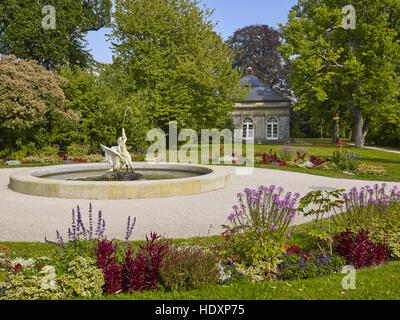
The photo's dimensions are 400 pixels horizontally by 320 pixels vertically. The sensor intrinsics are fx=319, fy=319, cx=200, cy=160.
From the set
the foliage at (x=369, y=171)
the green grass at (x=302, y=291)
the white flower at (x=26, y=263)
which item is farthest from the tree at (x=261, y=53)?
the white flower at (x=26, y=263)

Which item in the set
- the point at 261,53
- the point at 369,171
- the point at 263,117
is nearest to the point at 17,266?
the point at 369,171

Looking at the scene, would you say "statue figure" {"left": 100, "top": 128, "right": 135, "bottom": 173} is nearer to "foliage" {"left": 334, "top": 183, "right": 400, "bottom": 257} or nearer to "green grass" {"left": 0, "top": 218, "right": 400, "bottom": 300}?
A: "green grass" {"left": 0, "top": 218, "right": 400, "bottom": 300}

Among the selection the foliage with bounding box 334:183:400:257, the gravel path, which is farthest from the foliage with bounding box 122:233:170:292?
the foliage with bounding box 334:183:400:257

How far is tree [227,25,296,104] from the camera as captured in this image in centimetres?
4791

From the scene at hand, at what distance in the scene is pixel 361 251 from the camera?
4.62 m

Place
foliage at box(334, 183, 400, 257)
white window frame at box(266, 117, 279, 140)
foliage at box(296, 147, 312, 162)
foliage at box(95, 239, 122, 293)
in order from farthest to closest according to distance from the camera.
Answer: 1. white window frame at box(266, 117, 279, 140)
2. foliage at box(296, 147, 312, 162)
3. foliage at box(334, 183, 400, 257)
4. foliage at box(95, 239, 122, 293)

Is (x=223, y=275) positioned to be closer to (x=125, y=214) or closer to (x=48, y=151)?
(x=125, y=214)

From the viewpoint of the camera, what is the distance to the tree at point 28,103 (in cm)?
1903

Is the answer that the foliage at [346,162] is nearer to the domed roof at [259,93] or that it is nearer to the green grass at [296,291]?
the green grass at [296,291]

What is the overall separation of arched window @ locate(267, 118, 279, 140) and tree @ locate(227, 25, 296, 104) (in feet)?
33.4

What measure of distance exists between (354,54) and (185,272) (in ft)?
111

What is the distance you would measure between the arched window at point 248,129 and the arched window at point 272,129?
2.10 meters
